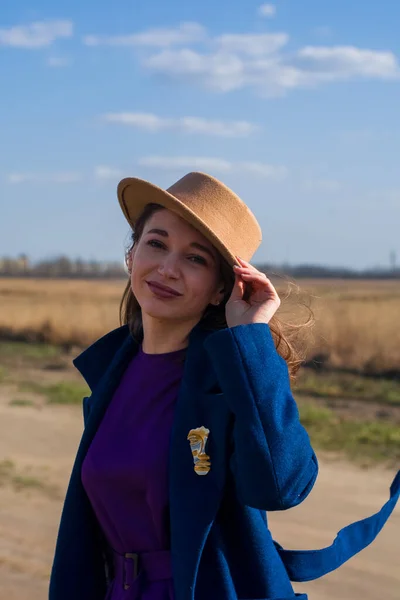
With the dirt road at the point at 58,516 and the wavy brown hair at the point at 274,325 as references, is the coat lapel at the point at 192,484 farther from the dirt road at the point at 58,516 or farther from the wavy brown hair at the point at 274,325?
the dirt road at the point at 58,516

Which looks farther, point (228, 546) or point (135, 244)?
point (135, 244)

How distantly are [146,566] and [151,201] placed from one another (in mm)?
897

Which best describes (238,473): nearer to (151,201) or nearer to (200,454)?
(200,454)

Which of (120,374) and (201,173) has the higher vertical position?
(201,173)

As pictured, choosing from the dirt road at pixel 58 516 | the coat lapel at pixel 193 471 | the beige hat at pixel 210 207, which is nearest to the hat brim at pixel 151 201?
the beige hat at pixel 210 207

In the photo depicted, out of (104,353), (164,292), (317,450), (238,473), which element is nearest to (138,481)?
(238,473)

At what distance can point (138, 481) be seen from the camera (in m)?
2.03

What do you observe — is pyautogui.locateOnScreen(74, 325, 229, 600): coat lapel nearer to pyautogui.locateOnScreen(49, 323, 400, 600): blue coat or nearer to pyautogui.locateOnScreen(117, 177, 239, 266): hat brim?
pyautogui.locateOnScreen(49, 323, 400, 600): blue coat

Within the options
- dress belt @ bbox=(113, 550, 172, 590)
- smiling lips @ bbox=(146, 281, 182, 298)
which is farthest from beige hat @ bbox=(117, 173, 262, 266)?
dress belt @ bbox=(113, 550, 172, 590)

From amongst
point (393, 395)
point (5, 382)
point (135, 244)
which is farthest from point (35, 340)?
point (135, 244)

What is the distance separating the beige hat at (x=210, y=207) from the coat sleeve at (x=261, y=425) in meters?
0.29

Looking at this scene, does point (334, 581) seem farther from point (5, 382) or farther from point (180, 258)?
point (5, 382)

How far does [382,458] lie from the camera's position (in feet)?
23.1

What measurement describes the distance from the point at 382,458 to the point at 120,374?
5.06m
